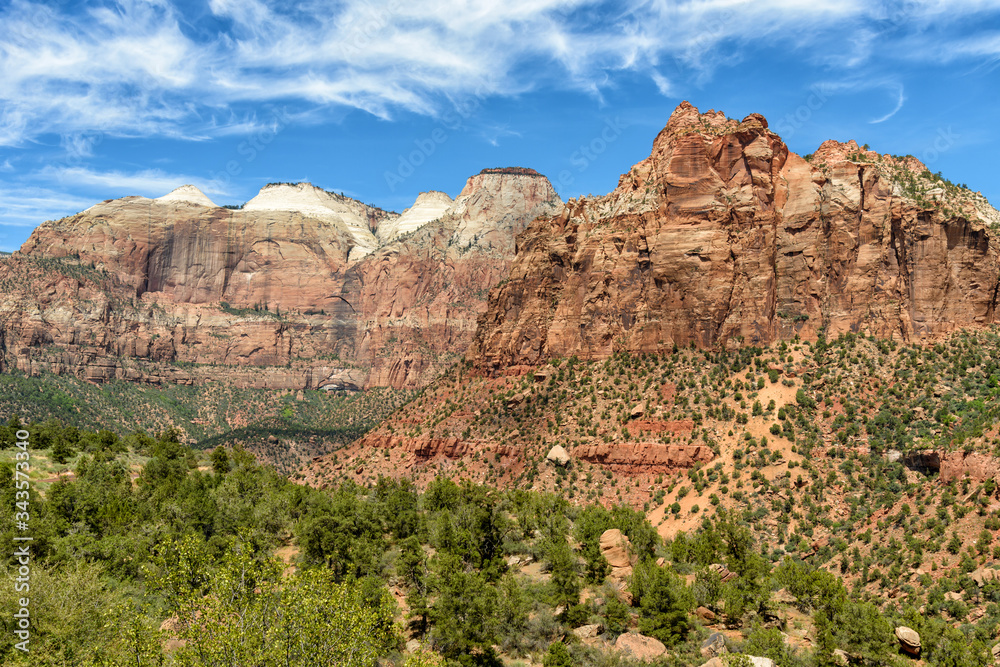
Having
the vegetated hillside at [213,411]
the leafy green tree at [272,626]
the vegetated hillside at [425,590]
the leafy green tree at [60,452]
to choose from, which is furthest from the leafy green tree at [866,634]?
the vegetated hillside at [213,411]

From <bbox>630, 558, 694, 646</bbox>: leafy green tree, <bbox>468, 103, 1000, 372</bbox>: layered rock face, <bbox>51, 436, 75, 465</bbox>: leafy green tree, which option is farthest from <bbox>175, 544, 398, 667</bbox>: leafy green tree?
<bbox>468, 103, 1000, 372</bbox>: layered rock face

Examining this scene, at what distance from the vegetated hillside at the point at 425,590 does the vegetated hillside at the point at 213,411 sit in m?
69.8

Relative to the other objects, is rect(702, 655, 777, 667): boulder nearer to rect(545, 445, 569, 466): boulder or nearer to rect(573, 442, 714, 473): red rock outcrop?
rect(573, 442, 714, 473): red rock outcrop

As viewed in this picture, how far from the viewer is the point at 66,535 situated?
4953cm

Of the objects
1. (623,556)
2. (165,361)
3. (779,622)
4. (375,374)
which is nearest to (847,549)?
(779,622)

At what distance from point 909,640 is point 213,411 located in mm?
175261

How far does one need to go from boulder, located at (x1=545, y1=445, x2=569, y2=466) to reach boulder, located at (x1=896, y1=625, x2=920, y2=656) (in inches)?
1543

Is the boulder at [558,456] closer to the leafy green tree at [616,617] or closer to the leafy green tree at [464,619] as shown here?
the leafy green tree at [616,617]

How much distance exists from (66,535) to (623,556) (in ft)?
126

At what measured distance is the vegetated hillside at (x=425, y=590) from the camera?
2380cm

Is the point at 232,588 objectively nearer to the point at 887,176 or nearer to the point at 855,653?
the point at 855,653

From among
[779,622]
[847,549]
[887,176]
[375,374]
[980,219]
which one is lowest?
[779,622]

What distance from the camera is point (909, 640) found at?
35.5m

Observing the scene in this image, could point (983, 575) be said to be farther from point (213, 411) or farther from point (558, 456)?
point (213, 411)
